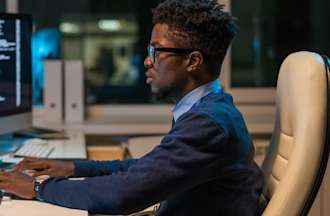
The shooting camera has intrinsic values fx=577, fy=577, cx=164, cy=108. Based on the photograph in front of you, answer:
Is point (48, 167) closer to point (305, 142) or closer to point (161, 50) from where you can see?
point (161, 50)

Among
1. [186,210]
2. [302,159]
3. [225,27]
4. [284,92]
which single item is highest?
[225,27]

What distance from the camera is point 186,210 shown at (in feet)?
4.49

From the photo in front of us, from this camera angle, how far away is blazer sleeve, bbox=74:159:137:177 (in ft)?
5.49

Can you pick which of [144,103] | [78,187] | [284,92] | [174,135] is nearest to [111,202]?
[78,187]

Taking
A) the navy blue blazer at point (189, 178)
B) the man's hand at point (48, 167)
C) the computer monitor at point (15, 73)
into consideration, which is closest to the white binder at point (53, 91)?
the computer monitor at point (15, 73)

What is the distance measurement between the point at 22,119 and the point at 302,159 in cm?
148

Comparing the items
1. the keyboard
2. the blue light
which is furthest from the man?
the blue light

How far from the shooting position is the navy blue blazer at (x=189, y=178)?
1.26 meters

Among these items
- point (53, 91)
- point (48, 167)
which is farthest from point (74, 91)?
point (48, 167)

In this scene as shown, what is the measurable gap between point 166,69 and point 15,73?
1.14 m

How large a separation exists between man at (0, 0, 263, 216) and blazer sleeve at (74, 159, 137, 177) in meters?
0.25

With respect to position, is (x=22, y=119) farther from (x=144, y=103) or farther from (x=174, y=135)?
(x=174, y=135)

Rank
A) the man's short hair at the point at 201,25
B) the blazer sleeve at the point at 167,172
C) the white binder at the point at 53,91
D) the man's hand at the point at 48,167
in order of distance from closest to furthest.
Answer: the blazer sleeve at the point at 167,172
the man's short hair at the point at 201,25
the man's hand at the point at 48,167
the white binder at the point at 53,91

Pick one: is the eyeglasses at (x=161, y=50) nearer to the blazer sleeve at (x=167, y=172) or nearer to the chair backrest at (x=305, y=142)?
the blazer sleeve at (x=167, y=172)
